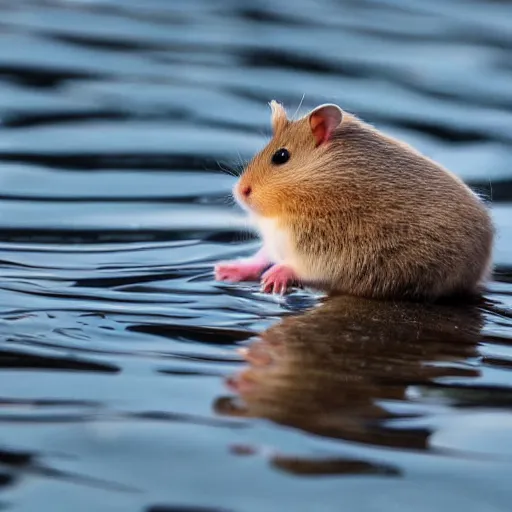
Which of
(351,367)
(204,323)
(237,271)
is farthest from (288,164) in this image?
(351,367)

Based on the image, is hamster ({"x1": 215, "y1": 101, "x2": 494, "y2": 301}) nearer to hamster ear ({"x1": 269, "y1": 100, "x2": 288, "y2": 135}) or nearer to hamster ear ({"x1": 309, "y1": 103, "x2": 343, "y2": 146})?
hamster ear ({"x1": 309, "y1": 103, "x2": 343, "y2": 146})

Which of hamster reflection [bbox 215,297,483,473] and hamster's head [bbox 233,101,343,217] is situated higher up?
hamster's head [bbox 233,101,343,217]

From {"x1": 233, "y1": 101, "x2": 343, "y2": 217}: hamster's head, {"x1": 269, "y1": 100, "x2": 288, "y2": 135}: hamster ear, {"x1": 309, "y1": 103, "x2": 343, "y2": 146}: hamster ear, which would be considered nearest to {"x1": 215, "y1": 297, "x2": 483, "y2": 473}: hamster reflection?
{"x1": 233, "y1": 101, "x2": 343, "y2": 217}: hamster's head

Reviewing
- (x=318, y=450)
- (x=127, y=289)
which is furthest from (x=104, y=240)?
(x=318, y=450)

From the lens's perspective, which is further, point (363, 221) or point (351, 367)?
point (363, 221)

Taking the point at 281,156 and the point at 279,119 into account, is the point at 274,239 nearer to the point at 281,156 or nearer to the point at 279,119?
the point at 281,156

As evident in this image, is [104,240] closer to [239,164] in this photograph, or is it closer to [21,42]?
[239,164]

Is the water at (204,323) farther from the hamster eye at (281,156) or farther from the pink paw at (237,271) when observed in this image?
the hamster eye at (281,156)
